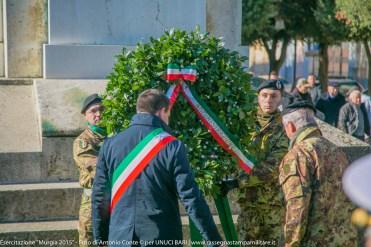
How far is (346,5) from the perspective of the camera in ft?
88.3

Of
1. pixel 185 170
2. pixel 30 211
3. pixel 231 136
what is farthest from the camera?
pixel 30 211

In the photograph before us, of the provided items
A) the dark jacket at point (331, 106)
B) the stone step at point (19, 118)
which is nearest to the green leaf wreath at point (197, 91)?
the stone step at point (19, 118)

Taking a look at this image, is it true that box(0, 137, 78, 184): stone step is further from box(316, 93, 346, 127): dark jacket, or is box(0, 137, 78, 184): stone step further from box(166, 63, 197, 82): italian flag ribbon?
box(316, 93, 346, 127): dark jacket

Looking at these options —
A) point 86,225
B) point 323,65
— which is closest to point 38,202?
point 86,225

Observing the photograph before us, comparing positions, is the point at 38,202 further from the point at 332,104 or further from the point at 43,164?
the point at 332,104

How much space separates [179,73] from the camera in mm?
6469

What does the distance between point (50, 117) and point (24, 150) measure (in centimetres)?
45

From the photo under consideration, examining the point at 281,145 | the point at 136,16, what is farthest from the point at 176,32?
the point at 136,16

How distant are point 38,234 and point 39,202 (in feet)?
1.43

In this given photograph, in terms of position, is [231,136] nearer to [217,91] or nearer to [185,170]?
[217,91]

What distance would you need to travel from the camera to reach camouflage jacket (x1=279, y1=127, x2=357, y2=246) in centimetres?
517

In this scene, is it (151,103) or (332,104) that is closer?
(151,103)

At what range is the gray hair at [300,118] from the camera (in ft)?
18.0

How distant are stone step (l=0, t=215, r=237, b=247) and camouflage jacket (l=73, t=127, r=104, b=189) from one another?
2.62 feet
